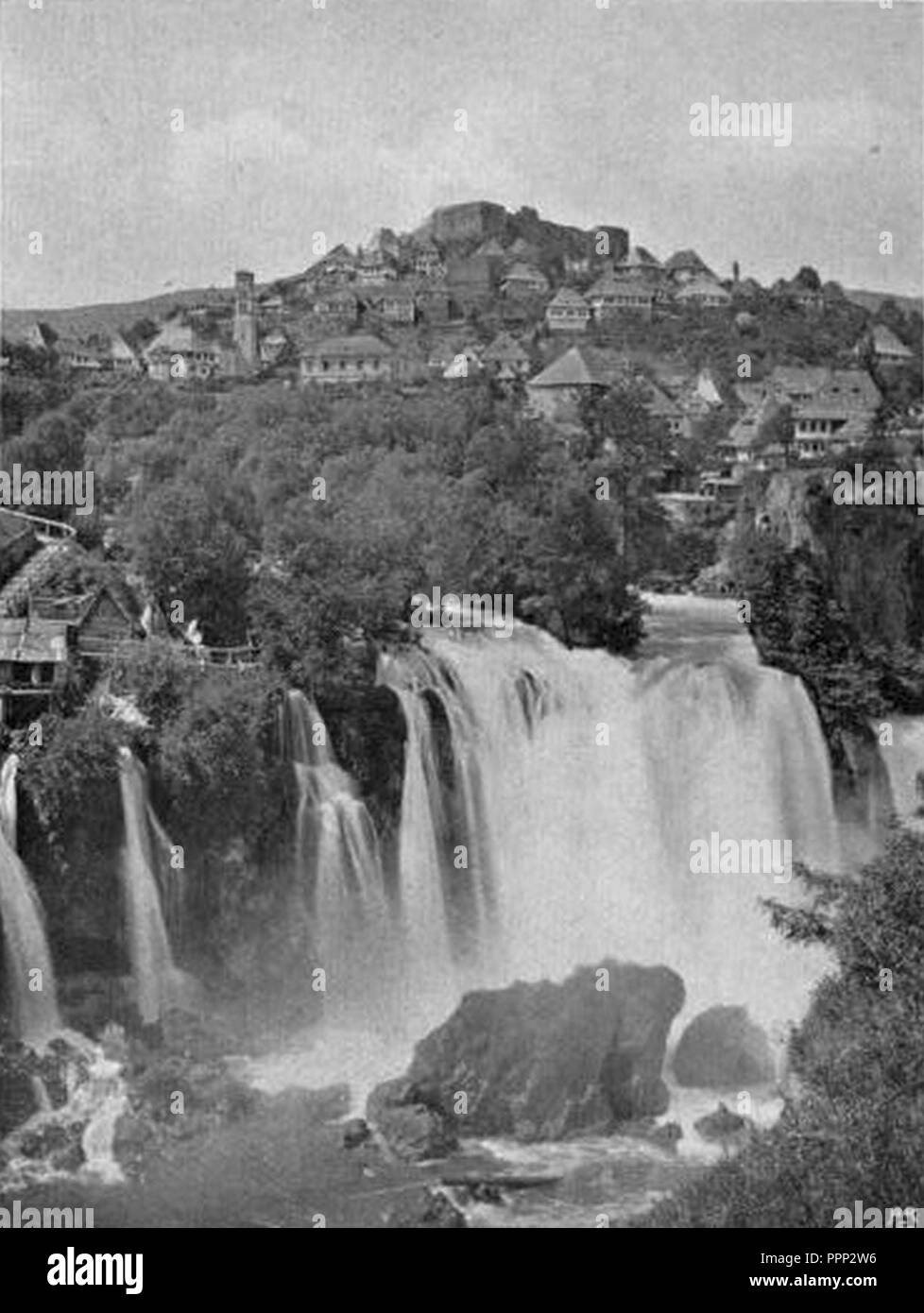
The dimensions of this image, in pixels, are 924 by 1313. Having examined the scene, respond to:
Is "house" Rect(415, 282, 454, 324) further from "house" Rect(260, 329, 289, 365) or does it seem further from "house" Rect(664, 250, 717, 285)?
"house" Rect(664, 250, 717, 285)

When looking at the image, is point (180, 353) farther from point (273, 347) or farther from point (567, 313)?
point (567, 313)

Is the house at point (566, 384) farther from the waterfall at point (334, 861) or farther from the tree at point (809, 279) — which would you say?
the waterfall at point (334, 861)

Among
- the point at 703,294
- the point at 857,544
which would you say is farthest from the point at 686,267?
the point at 857,544

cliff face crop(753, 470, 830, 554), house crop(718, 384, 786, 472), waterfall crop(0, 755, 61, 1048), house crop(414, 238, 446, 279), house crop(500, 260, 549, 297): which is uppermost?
house crop(414, 238, 446, 279)

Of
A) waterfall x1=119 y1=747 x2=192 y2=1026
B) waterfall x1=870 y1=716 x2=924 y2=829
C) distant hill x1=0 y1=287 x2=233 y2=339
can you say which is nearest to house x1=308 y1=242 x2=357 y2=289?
distant hill x1=0 y1=287 x2=233 y2=339

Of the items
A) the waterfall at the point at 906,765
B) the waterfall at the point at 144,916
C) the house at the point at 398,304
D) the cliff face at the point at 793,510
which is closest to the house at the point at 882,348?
the cliff face at the point at 793,510
